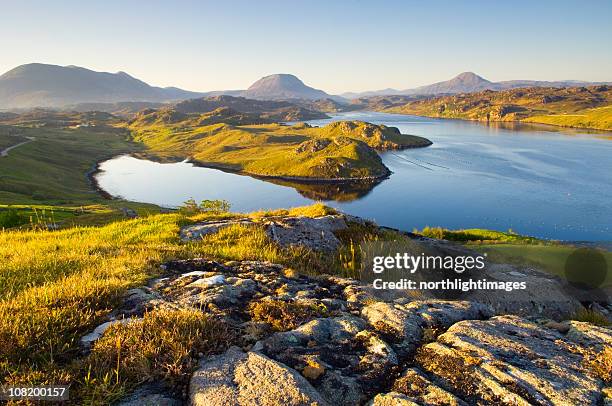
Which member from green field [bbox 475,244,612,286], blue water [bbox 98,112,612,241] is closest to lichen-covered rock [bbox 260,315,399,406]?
green field [bbox 475,244,612,286]

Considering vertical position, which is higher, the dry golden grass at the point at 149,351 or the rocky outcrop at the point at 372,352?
the dry golden grass at the point at 149,351

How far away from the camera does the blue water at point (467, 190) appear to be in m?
95.4

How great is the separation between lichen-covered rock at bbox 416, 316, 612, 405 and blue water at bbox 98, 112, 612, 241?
298ft

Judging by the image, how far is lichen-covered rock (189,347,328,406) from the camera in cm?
455

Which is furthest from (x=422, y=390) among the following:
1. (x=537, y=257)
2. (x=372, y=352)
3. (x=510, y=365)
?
(x=537, y=257)

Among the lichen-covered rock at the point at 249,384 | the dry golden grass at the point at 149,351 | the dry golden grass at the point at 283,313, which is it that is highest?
the dry golden grass at the point at 149,351

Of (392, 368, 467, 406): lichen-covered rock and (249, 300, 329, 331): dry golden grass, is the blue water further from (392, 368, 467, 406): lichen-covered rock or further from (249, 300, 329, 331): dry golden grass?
(392, 368, 467, 406): lichen-covered rock

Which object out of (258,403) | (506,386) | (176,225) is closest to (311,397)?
(258,403)

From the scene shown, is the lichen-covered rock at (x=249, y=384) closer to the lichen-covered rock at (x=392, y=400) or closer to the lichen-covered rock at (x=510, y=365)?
the lichen-covered rock at (x=392, y=400)

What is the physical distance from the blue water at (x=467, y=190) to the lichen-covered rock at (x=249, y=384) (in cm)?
9432

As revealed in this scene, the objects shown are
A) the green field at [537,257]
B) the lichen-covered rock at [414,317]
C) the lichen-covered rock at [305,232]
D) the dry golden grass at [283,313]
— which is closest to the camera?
the lichen-covered rock at [414,317]

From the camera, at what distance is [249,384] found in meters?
4.79

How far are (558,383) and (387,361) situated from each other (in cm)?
230

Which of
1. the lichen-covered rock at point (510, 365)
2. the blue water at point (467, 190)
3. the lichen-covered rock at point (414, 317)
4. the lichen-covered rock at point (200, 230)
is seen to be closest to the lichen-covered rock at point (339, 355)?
the lichen-covered rock at point (414, 317)
